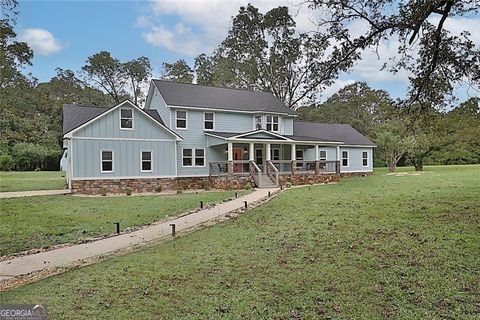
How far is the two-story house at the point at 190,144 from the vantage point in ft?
67.9

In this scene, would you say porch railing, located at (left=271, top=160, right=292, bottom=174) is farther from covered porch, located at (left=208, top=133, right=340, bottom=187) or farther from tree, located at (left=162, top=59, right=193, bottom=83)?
tree, located at (left=162, top=59, right=193, bottom=83)

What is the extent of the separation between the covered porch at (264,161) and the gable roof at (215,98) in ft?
9.12

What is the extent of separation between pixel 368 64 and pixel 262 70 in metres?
33.5

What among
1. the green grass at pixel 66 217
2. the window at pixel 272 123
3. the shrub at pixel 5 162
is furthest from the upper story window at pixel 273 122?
the shrub at pixel 5 162

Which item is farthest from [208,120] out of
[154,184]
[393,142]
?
[393,142]

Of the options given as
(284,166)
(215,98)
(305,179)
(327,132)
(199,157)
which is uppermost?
(215,98)

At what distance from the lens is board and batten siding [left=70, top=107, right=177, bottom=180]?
20.2m

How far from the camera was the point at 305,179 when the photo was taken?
25.5 m

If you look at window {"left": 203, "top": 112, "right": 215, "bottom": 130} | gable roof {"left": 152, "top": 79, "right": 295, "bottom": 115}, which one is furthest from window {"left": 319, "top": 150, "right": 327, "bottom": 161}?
window {"left": 203, "top": 112, "right": 215, "bottom": 130}

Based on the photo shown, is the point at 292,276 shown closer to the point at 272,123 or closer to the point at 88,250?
the point at 88,250

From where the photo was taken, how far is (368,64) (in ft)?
34.0

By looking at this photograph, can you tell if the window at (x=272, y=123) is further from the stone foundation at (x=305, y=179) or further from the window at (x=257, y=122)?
the stone foundation at (x=305, y=179)

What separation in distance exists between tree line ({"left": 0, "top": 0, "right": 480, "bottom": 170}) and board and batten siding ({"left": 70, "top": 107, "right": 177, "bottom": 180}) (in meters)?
2.46

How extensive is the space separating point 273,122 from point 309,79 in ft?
61.1
